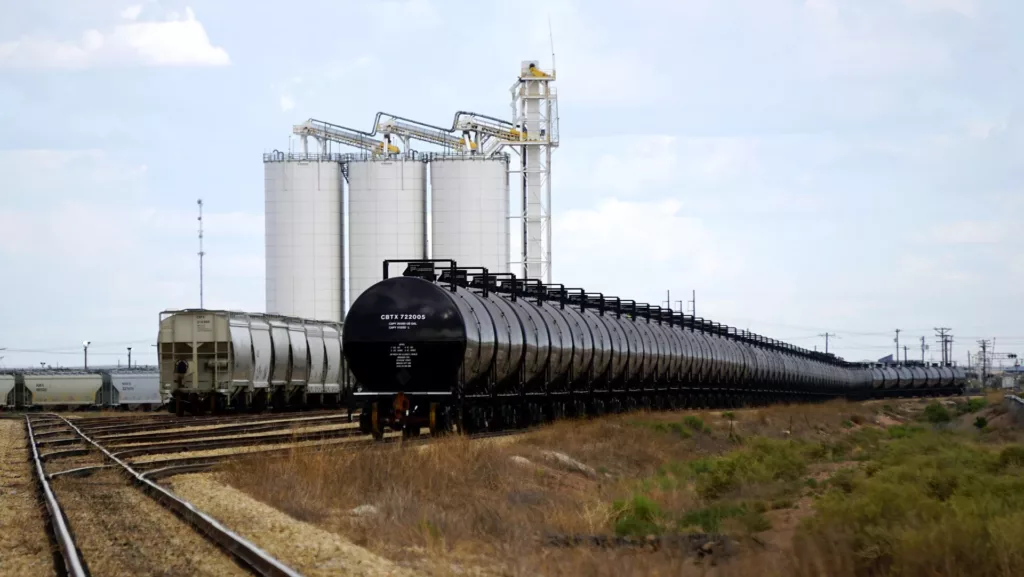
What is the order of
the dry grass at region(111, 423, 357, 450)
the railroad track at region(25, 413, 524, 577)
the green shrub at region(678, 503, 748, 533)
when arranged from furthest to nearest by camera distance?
the dry grass at region(111, 423, 357, 450) < the green shrub at region(678, 503, 748, 533) < the railroad track at region(25, 413, 524, 577)

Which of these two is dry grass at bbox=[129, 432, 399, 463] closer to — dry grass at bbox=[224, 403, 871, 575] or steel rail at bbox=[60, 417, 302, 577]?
dry grass at bbox=[224, 403, 871, 575]

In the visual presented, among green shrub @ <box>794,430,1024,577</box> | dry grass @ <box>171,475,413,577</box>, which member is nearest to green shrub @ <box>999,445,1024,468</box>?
green shrub @ <box>794,430,1024,577</box>

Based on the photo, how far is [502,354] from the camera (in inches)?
1101

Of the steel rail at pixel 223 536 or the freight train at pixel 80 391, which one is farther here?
the freight train at pixel 80 391

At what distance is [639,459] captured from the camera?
86.4 ft

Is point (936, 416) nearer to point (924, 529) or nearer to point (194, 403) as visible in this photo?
point (194, 403)

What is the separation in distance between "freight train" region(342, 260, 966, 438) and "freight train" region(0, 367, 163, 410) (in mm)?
27876

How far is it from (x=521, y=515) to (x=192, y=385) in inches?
1063

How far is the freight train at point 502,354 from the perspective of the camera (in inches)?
994

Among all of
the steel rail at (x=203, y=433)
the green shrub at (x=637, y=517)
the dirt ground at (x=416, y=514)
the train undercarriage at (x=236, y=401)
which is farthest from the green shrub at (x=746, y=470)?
the train undercarriage at (x=236, y=401)

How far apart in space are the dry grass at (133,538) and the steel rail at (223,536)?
0.31 feet

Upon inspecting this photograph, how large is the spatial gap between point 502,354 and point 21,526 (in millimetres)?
16153

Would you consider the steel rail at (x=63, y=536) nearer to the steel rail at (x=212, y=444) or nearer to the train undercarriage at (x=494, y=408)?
the steel rail at (x=212, y=444)

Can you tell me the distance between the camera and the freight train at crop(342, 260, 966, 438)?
25250 mm
